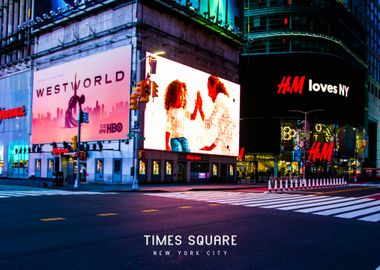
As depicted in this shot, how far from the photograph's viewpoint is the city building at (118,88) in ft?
141

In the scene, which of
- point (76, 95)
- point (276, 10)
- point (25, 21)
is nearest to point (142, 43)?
point (76, 95)

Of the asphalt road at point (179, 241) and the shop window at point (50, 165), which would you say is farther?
the shop window at point (50, 165)

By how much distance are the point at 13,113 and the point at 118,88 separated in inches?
853

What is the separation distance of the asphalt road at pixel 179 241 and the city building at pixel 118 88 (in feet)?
79.2

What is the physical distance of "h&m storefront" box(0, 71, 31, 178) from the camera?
181 feet

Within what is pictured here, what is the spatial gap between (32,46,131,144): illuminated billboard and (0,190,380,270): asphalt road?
93.1ft

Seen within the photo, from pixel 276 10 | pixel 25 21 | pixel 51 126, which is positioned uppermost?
pixel 276 10

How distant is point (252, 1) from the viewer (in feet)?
263

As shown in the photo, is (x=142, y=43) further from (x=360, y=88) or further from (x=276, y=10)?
(x=360, y=88)

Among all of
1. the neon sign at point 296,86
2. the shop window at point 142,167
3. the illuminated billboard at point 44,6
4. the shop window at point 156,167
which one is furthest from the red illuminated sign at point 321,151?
the illuminated billboard at point 44,6

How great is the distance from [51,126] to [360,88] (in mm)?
58657

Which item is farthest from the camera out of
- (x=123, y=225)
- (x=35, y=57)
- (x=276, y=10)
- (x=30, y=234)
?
(x=276, y=10)

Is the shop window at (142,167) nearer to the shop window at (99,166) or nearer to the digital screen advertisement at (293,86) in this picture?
the shop window at (99,166)

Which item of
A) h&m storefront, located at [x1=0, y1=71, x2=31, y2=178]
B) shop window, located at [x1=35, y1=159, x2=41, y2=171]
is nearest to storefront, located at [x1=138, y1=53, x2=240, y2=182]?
shop window, located at [x1=35, y1=159, x2=41, y2=171]
